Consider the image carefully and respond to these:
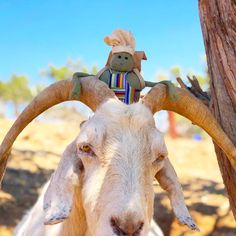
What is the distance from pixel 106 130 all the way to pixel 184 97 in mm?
930

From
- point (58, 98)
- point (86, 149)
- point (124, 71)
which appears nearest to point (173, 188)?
point (86, 149)

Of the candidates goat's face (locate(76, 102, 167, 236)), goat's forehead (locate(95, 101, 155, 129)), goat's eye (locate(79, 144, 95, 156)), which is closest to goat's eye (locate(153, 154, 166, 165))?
goat's face (locate(76, 102, 167, 236))

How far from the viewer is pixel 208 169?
1659 cm

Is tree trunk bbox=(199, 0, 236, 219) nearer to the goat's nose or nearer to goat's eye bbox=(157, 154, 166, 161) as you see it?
goat's eye bbox=(157, 154, 166, 161)

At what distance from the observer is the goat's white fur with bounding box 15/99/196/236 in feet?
9.87

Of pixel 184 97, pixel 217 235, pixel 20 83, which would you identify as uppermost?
pixel 20 83

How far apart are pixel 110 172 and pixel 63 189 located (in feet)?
1.17

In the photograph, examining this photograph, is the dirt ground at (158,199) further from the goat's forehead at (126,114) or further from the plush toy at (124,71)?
the goat's forehead at (126,114)

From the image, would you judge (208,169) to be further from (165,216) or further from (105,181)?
(105,181)

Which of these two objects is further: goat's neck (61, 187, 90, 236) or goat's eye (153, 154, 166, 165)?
goat's neck (61, 187, 90, 236)

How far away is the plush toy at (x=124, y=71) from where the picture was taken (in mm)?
3832

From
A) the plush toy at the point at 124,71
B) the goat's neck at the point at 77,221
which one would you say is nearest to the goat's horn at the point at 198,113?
the plush toy at the point at 124,71

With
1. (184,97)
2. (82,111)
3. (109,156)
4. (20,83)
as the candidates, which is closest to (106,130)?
(109,156)

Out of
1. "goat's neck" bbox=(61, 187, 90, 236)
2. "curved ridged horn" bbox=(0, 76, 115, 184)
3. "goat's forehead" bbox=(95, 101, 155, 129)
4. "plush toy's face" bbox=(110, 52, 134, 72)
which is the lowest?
"goat's neck" bbox=(61, 187, 90, 236)
